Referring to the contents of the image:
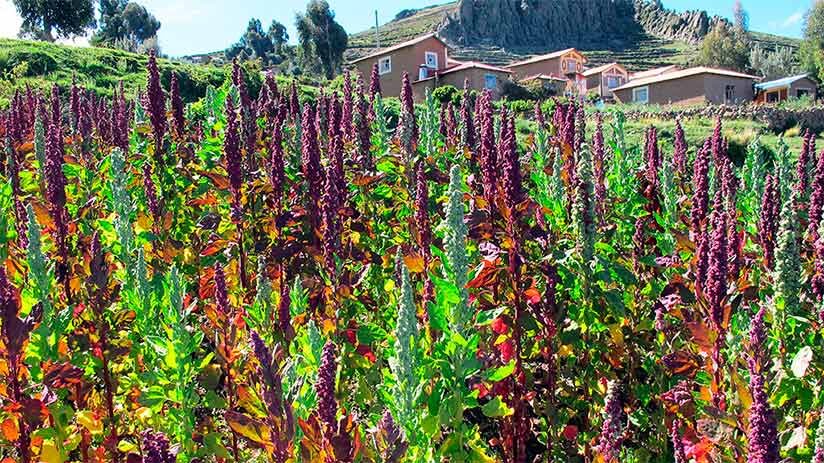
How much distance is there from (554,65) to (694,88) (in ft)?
59.1

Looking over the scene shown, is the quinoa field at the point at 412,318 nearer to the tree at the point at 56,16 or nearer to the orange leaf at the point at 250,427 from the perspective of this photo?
the orange leaf at the point at 250,427

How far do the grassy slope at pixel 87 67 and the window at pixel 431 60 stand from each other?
27449 mm

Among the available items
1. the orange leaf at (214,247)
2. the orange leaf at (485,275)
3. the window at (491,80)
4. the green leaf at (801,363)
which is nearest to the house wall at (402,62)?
the window at (491,80)

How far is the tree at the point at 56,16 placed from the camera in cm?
5025

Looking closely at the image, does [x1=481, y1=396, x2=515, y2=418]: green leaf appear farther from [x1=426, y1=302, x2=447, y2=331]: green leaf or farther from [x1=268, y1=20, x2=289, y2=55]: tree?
[x1=268, y1=20, x2=289, y2=55]: tree

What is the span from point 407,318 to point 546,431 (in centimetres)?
173

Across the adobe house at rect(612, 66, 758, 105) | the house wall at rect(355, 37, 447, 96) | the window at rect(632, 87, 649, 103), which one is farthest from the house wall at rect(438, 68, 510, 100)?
the window at rect(632, 87, 649, 103)

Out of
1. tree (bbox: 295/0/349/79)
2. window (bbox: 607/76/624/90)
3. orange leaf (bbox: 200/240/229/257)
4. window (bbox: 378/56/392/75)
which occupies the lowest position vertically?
window (bbox: 607/76/624/90)

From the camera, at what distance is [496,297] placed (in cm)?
323

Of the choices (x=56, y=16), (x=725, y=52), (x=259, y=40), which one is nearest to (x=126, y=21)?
(x=259, y=40)

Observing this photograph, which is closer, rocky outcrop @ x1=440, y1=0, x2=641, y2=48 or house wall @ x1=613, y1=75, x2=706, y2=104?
house wall @ x1=613, y1=75, x2=706, y2=104

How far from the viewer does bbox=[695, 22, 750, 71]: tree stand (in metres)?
78.6

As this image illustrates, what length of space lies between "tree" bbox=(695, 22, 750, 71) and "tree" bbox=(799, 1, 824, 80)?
6.13 metres

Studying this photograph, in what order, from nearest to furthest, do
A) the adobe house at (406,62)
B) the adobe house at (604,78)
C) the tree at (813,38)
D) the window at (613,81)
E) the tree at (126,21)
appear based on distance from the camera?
the adobe house at (406,62) → the tree at (813,38) → the adobe house at (604,78) → the window at (613,81) → the tree at (126,21)
